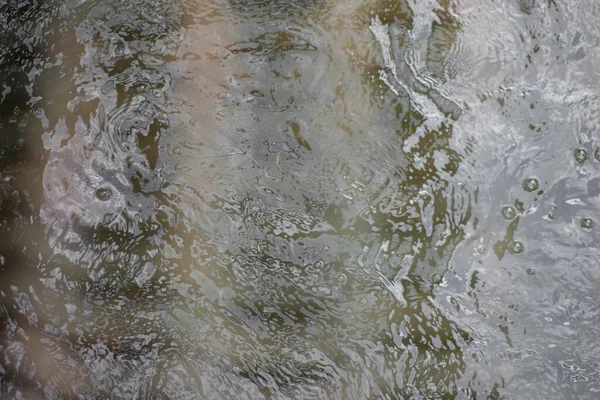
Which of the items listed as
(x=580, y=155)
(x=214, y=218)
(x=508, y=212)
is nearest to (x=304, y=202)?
(x=214, y=218)

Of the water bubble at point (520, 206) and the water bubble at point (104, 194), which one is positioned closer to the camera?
the water bubble at point (520, 206)

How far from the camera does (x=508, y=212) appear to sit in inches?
48.8

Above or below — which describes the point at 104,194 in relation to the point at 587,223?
below

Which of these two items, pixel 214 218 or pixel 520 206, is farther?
pixel 214 218

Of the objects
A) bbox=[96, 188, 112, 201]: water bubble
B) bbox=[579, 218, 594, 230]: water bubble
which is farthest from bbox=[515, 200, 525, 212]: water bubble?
bbox=[96, 188, 112, 201]: water bubble

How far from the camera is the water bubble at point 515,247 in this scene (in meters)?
1.23

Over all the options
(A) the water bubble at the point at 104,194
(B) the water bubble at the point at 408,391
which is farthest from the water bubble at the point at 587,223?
(A) the water bubble at the point at 104,194

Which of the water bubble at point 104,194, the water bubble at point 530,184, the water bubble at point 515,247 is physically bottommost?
the water bubble at point 104,194

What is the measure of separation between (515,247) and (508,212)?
0.29 ft

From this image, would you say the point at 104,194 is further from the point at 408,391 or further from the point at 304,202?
the point at 408,391

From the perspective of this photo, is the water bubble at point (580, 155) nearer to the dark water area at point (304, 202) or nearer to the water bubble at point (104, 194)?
the dark water area at point (304, 202)

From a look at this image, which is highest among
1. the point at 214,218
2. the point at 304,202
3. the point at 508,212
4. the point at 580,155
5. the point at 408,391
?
the point at 580,155

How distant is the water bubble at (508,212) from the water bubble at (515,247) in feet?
0.20

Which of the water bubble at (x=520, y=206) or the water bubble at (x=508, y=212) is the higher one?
the water bubble at (x=520, y=206)
